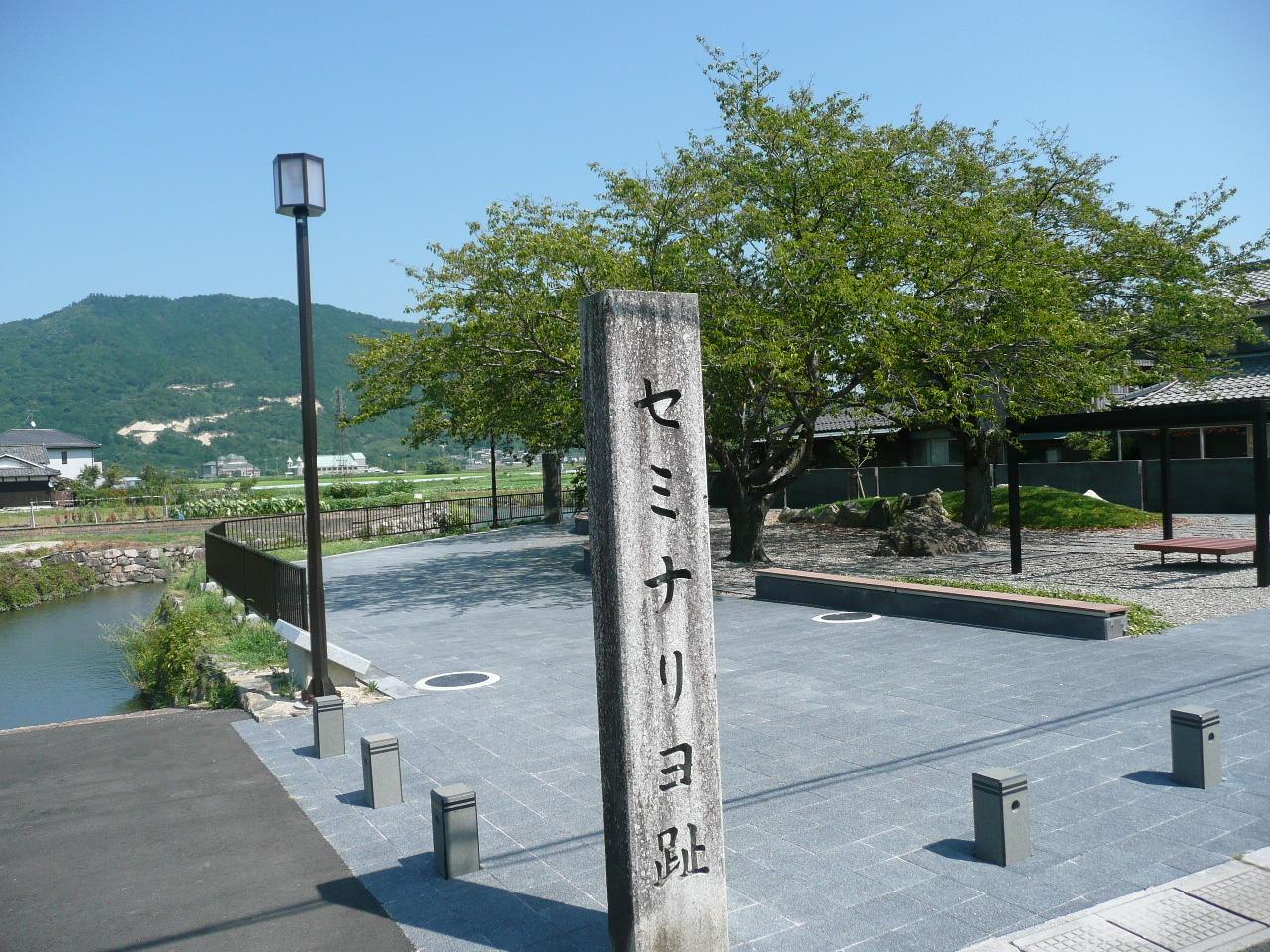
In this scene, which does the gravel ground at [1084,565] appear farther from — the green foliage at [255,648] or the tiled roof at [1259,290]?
the green foliage at [255,648]

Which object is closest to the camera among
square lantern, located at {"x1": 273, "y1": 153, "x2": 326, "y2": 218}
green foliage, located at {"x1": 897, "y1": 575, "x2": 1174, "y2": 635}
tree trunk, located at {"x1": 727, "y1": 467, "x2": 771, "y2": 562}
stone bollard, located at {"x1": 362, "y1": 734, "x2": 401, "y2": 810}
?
stone bollard, located at {"x1": 362, "y1": 734, "x2": 401, "y2": 810}

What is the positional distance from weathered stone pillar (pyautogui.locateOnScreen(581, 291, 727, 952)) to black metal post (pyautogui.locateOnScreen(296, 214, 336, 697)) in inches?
230

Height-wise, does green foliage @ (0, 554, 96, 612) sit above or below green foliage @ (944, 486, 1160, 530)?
below

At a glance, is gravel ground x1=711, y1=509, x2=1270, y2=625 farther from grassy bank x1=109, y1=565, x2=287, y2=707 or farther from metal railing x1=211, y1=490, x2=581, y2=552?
metal railing x1=211, y1=490, x2=581, y2=552

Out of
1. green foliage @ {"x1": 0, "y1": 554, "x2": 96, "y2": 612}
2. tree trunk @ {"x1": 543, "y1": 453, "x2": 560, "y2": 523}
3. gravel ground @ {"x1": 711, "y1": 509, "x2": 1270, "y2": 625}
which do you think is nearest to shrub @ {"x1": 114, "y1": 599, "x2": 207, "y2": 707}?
gravel ground @ {"x1": 711, "y1": 509, "x2": 1270, "y2": 625}

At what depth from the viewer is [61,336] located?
156500mm

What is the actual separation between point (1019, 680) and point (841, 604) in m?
5.03

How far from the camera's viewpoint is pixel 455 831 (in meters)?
5.71

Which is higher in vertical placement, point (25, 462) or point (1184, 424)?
point (25, 462)

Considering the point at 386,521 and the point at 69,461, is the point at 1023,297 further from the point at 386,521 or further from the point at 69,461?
the point at 69,461

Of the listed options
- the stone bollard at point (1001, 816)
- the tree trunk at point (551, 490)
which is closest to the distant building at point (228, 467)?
the tree trunk at point (551, 490)

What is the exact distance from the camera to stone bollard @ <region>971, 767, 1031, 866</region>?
548 centimetres

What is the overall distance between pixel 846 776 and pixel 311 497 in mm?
5894

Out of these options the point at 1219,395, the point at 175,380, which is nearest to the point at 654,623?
the point at 1219,395
